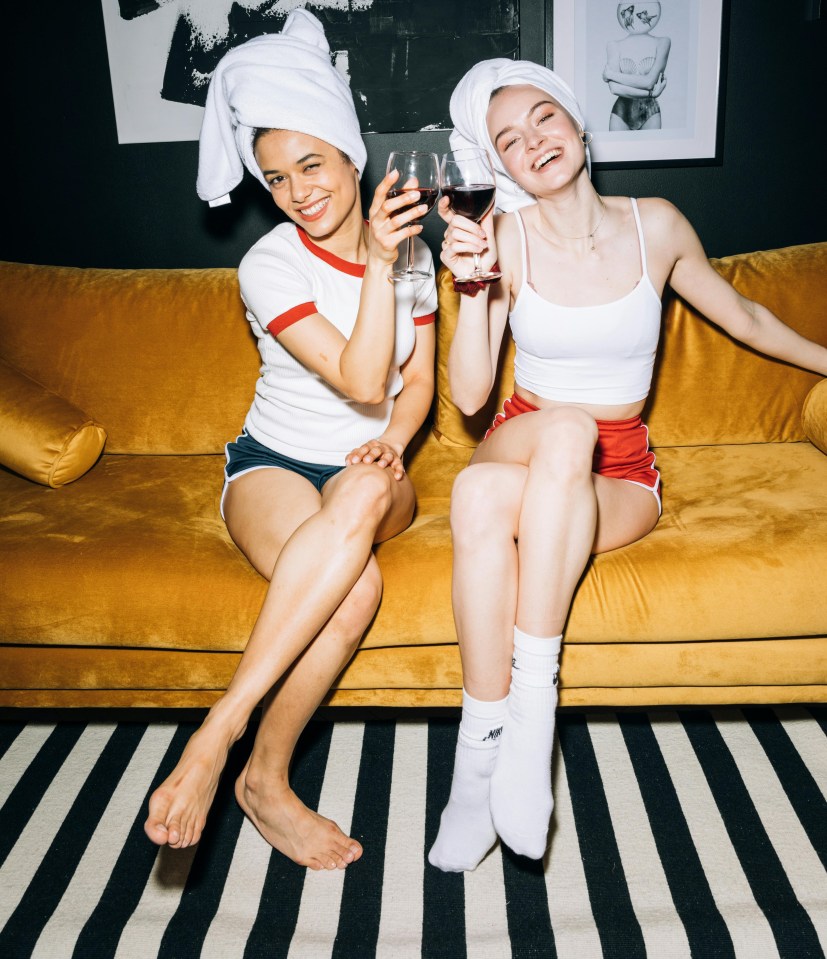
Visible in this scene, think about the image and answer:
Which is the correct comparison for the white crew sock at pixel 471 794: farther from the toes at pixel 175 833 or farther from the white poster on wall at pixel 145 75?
the white poster on wall at pixel 145 75

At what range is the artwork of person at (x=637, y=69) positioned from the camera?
2.40 m

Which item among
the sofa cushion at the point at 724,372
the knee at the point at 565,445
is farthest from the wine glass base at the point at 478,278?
the sofa cushion at the point at 724,372

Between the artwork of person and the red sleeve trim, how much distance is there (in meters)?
1.28

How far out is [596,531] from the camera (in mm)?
1686

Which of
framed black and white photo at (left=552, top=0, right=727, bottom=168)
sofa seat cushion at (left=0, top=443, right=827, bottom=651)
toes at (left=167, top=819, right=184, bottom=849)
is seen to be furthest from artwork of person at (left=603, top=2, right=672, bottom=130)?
toes at (left=167, top=819, right=184, bottom=849)

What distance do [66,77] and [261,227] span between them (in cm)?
74

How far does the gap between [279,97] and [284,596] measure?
1.02 meters

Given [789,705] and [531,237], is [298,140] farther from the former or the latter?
[789,705]

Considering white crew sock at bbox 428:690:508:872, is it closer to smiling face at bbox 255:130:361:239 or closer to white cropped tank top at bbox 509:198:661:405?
white cropped tank top at bbox 509:198:661:405

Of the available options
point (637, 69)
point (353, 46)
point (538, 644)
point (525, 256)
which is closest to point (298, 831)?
point (538, 644)

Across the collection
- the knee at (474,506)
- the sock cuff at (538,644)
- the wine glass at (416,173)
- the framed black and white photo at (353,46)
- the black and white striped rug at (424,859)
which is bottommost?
the black and white striped rug at (424,859)

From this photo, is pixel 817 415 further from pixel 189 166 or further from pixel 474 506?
pixel 189 166

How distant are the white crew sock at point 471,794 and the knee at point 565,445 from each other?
1.42 ft

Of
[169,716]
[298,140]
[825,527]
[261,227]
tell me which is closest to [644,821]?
[825,527]
